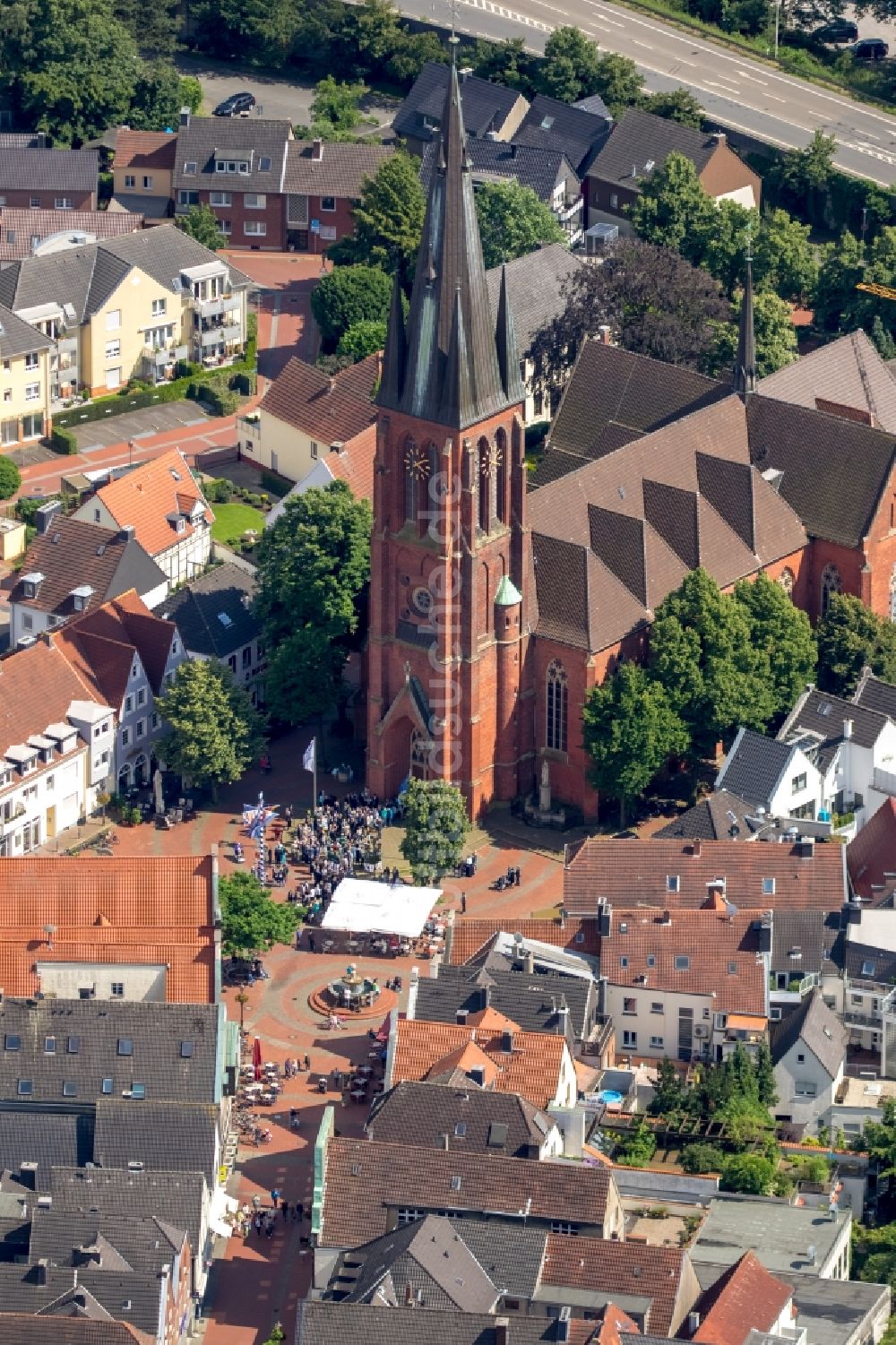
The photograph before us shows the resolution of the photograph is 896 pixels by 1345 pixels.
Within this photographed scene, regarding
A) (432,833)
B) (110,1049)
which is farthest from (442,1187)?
(432,833)

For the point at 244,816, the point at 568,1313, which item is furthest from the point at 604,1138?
the point at 244,816

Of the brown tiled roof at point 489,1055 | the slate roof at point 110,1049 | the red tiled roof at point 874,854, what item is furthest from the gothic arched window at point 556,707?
the slate roof at point 110,1049

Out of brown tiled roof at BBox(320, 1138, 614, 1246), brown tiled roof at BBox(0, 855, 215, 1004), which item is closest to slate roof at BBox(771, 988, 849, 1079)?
brown tiled roof at BBox(320, 1138, 614, 1246)

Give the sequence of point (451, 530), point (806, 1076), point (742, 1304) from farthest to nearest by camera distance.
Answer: point (451, 530) → point (806, 1076) → point (742, 1304)

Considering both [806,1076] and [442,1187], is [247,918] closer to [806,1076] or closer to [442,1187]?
[442,1187]

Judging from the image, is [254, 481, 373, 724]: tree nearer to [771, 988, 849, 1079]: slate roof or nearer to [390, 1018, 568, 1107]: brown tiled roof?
[390, 1018, 568, 1107]: brown tiled roof

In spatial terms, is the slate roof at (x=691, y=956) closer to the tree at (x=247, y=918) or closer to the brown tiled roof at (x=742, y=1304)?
the tree at (x=247, y=918)
